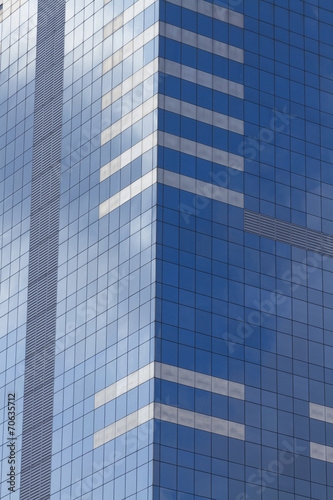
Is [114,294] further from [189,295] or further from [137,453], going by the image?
[137,453]

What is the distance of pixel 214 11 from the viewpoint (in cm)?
15138

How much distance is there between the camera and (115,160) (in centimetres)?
14662

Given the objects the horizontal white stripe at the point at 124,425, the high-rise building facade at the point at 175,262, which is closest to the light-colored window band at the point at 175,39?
the high-rise building facade at the point at 175,262

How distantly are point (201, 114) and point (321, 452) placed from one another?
3403 cm

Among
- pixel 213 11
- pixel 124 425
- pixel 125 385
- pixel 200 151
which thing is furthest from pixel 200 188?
pixel 124 425

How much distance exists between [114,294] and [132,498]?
2002cm

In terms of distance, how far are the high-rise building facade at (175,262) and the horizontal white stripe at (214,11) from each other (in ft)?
0.80

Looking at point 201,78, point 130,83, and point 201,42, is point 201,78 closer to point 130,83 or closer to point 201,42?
point 201,42

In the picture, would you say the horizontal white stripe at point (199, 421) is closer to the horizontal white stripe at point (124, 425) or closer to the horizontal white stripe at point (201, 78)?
the horizontal white stripe at point (124, 425)

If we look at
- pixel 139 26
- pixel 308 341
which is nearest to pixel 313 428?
pixel 308 341

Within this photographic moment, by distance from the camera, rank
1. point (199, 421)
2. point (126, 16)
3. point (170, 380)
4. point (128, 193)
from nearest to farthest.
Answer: point (170, 380)
point (199, 421)
point (128, 193)
point (126, 16)

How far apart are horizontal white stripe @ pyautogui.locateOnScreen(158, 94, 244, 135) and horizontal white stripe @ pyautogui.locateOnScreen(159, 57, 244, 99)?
263 centimetres

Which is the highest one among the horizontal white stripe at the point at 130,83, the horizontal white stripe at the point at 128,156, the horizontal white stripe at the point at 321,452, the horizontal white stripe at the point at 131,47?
the horizontal white stripe at the point at 131,47

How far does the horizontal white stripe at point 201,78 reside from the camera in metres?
145
